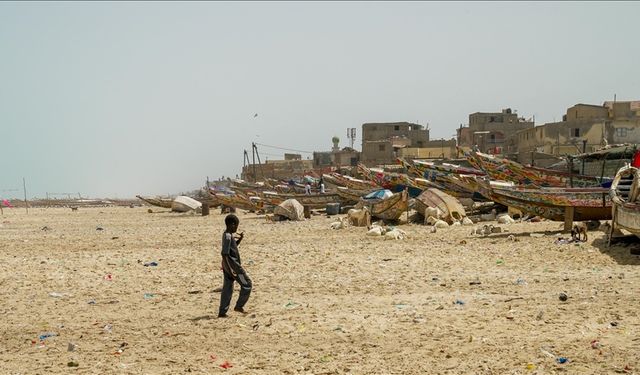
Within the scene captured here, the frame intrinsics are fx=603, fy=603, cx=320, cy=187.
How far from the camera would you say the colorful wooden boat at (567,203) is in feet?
51.4

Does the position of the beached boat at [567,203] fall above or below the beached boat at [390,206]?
above

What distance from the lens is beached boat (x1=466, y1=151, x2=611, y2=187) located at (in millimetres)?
24531

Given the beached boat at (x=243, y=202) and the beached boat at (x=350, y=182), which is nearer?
the beached boat at (x=243, y=202)

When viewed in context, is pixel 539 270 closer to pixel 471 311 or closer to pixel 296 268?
pixel 471 311

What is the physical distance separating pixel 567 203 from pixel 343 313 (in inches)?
395

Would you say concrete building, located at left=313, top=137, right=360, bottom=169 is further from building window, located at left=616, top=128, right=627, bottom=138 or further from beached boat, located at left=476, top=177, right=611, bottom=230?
beached boat, located at left=476, top=177, right=611, bottom=230

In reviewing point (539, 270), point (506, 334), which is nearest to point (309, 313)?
point (506, 334)

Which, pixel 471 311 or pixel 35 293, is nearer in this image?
pixel 471 311

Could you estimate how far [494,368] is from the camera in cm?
560

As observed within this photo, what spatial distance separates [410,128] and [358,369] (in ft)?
203

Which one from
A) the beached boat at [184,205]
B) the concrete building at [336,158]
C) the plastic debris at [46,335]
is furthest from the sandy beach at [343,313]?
the concrete building at [336,158]

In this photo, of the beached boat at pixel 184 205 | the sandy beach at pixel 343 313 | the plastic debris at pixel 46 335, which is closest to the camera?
the sandy beach at pixel 343 313

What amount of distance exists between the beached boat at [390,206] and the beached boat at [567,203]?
17.1ft

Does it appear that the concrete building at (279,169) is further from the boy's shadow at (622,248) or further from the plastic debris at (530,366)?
the plastic debris at (530,366)
